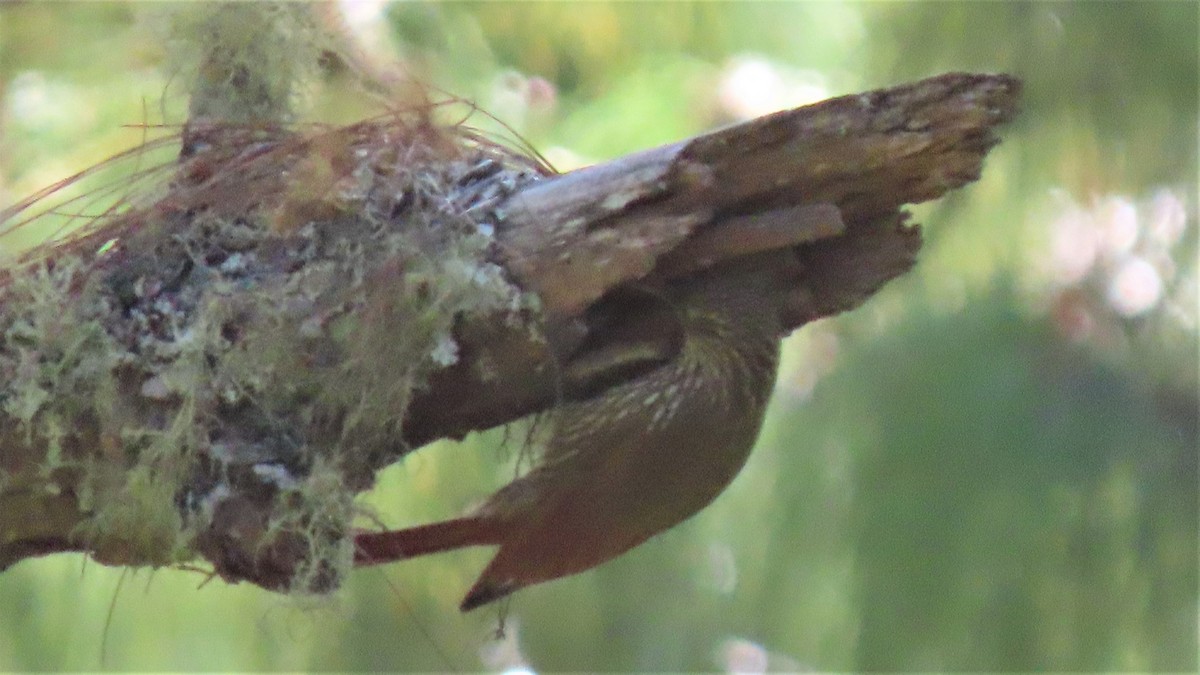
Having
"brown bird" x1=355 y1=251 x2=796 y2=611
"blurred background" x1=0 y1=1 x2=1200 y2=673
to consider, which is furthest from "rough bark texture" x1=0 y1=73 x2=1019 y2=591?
"blurred background" x1=0 y1=1 x2=1200 y2=673

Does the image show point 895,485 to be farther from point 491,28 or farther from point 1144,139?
point 491,28

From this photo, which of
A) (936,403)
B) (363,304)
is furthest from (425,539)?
(936,403)

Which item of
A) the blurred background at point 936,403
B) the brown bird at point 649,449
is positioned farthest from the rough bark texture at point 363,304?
the blurred background at point 936,403

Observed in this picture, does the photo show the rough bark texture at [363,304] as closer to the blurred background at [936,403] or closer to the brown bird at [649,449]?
the brown bird at [649,449]

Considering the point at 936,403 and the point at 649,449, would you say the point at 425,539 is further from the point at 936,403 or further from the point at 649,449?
the point at 936,403

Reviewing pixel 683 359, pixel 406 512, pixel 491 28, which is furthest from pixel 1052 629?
pixel 491 28

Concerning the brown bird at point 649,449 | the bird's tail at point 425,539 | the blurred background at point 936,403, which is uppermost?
the blurred background at point 936,403
